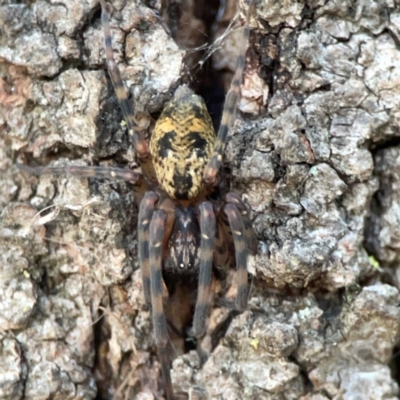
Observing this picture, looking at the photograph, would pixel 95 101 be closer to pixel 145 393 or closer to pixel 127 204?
pixel 127 204

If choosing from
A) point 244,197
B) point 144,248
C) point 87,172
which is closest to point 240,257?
point 244,197

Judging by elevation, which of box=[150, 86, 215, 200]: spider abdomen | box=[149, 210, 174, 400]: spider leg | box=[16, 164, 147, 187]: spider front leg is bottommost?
box=[149, 210, 174, 400]: spider leg

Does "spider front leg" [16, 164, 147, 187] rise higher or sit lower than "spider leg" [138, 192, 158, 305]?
higher

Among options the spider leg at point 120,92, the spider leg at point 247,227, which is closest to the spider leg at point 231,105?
the spider leg at point 247,227

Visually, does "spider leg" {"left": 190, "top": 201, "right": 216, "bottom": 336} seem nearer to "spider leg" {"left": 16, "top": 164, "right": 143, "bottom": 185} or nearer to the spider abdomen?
the spider abdomen

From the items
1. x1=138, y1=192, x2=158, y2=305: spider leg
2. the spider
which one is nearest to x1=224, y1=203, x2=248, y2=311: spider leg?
the spider

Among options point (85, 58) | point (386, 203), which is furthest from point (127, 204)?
point (386, 203)

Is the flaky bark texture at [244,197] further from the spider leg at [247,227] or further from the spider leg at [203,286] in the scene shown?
the spider leg at [203,286]
